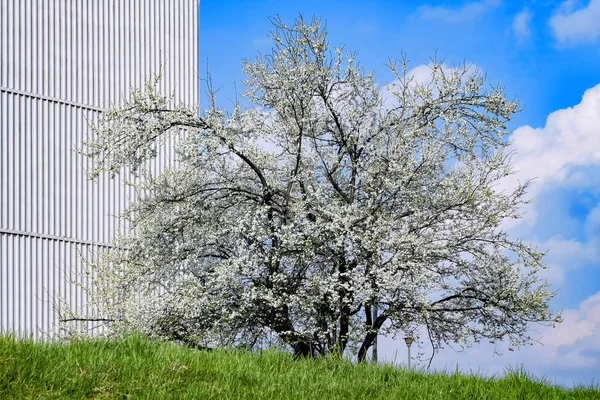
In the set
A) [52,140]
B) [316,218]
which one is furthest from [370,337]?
[52,140]

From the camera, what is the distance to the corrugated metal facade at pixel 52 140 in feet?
77.6

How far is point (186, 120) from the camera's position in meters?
14.2

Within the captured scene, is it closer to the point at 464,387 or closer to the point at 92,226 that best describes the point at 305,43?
the point at 464,387

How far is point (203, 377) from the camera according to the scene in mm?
8125

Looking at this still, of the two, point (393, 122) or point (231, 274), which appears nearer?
point (231, 274)

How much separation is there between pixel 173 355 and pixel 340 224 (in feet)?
18.3

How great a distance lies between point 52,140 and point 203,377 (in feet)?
58.8

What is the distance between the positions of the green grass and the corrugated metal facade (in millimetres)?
14900

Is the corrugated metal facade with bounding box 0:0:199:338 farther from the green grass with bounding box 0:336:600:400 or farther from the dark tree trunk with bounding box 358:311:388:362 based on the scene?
the green grass with bounding box 0:336:600:400

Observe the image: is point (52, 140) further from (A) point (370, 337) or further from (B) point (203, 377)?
(B) point (203, 377)

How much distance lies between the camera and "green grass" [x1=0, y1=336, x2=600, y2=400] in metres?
7.56

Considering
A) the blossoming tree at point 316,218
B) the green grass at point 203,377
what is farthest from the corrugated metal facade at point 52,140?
the green grass at point 203,377

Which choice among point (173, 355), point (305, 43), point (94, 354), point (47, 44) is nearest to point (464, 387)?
point (173, 355)

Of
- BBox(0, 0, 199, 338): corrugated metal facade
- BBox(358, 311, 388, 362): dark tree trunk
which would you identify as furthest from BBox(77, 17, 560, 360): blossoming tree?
BBox(0, 0, 199, 338): corrugated metal facade
